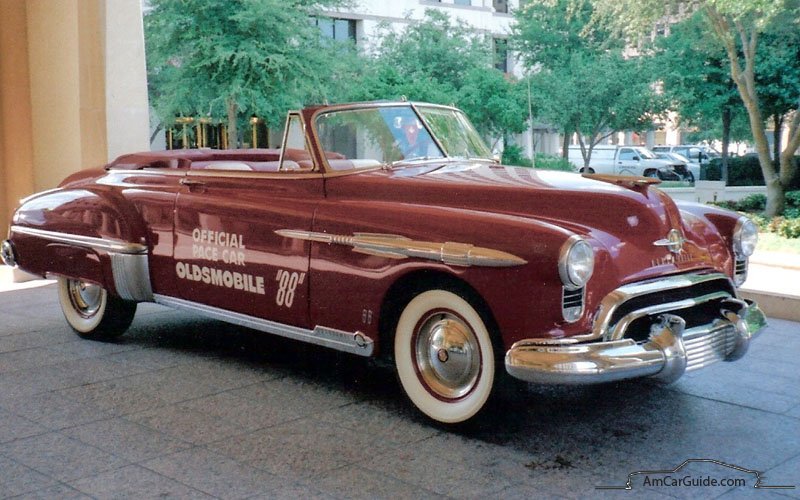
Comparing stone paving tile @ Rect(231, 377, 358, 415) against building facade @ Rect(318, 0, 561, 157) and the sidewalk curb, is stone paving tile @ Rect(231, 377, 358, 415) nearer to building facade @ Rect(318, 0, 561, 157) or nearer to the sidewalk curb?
the sidewalk curb

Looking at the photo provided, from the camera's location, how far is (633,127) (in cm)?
2778

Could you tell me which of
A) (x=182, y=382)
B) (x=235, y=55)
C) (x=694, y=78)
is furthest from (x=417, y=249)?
(x=694, y=78)

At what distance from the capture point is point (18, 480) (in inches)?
148

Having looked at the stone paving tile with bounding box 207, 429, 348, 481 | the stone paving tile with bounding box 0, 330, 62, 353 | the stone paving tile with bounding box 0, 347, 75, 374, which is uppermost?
the stone paving tile with bounding box 0, 330, 62, 353

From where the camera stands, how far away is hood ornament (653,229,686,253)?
14.7ft

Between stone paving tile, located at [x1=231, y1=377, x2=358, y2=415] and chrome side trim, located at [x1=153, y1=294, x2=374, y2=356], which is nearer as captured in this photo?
chrome side trim, located at [x1=153, y1=294, x2=374, y2=356]

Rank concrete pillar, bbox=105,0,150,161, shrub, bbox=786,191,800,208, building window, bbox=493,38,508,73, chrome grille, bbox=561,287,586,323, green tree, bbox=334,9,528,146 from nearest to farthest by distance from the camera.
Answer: chrome grille, bbox=561,287,586,323 → concrete pillar, bbox=105,0,150,161 → shrub, bbox=786,191,800,208 → green tree, bbox=334,9,528,146 → building window, bbox=493,38,508,73

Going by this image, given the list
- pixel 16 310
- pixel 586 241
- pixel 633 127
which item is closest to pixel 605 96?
pixel 633 127

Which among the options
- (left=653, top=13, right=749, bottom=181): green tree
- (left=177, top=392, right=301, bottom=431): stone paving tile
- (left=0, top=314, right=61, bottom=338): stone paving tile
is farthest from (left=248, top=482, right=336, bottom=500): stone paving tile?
(left=653, top=13, right=749, bottom=181): green tree

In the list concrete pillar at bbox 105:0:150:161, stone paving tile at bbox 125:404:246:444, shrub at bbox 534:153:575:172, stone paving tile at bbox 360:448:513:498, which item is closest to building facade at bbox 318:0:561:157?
shrub at bbox 534:153:575:172

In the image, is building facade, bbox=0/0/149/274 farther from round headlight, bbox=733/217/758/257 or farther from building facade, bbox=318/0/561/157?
building facade, bbox=318/0/561/157

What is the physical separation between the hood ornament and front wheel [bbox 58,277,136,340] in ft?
12.5

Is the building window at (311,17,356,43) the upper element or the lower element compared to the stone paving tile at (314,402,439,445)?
upper


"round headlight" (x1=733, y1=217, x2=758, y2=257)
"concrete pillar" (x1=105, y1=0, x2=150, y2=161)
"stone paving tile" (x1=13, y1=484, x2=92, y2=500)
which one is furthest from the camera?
"concrete pillar" (x1=105, y1=0, x2=150, y2=161)
